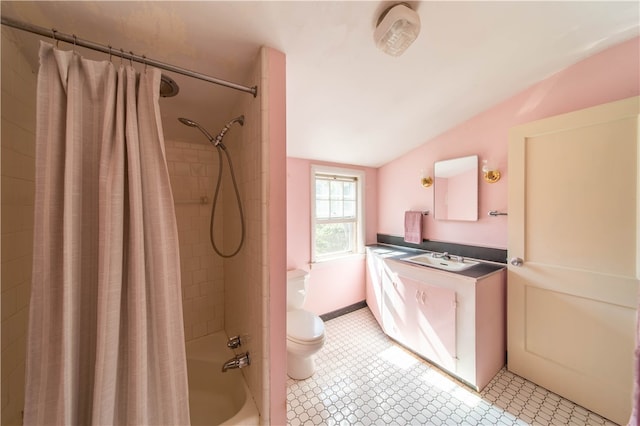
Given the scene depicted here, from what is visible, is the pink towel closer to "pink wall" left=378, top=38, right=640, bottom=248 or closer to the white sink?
"pink wall" left=378, top=38, right=640, bottom=248

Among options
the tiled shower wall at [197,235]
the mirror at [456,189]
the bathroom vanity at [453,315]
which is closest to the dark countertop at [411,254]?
the bathroom vanity at [453,315]

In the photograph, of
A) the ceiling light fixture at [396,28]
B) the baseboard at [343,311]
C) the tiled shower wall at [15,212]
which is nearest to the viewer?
the tiled shower wall at [15,212]

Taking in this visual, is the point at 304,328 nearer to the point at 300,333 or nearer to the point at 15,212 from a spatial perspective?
the point at 300,333

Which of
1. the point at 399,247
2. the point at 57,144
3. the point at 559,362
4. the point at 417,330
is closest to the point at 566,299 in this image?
the point at 559,362

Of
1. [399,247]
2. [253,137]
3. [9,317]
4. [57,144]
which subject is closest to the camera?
[57,144]

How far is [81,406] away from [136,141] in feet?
2.84

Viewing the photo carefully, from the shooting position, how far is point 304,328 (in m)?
1.65

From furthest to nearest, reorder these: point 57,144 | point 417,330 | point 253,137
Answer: point 417,330 < point 253,137 < point 57,144

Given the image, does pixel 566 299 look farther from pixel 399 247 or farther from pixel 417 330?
pixel 399 247

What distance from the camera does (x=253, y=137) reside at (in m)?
1.02

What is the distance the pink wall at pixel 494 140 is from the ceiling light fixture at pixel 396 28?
150 centimetres

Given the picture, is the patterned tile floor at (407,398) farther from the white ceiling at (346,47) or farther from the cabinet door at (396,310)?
the white ceiling at (346,47)

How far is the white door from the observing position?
129cm

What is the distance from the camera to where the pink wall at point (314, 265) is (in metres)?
2.31
